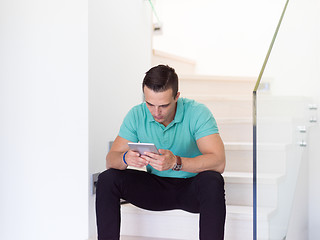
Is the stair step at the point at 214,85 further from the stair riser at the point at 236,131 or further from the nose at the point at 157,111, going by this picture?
the nose at the point at 157,111

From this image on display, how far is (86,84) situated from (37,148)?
0.46 meters

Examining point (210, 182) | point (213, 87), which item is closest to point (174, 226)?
point (210, 182)

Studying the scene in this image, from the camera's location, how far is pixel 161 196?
6.27 ft

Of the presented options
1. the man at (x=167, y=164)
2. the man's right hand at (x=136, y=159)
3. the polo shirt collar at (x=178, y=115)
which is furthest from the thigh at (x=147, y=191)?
the polo shirt collar at (x=178, y=115)

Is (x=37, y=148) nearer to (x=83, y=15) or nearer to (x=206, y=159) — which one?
(x=83, y=15)

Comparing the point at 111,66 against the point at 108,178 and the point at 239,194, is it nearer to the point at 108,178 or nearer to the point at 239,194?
the point at 108,178

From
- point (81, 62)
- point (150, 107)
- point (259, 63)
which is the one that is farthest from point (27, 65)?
point (259, 63)

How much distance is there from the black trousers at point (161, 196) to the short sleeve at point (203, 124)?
20cm

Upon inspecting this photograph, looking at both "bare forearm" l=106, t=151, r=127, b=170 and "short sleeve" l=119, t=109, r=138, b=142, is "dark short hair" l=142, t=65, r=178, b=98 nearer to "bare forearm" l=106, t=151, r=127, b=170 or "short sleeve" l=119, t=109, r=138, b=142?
"short sleeve" l=119, t=109, r=138, b=142

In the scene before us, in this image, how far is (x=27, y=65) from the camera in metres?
2.25

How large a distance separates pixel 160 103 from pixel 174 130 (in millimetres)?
191

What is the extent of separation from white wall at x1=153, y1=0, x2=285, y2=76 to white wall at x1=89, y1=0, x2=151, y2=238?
1.66 metres

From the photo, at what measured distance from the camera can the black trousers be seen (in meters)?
1.65

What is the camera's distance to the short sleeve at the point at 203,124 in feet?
6.22
